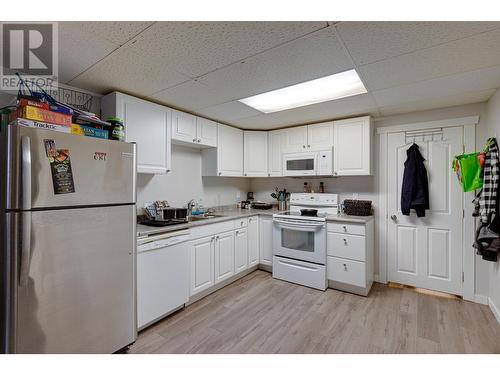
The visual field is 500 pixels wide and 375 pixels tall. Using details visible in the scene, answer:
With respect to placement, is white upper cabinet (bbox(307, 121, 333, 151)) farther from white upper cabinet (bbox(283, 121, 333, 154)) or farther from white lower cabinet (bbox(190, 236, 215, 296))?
white lower cabinet (bbox(190, 236, 215, 296))

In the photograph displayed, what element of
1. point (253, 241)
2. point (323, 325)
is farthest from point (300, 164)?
point (323, 325)

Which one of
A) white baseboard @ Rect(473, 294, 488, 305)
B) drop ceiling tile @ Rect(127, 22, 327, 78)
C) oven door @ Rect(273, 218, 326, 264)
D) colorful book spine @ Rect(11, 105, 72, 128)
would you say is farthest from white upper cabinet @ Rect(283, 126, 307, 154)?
colorful book spine @ Rect(11, 105, 72, 128)

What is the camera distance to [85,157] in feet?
5.11

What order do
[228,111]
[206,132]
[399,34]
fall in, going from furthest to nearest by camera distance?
[206,132], [228,111], [399,34]

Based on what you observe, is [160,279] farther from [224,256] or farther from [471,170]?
[471,170]

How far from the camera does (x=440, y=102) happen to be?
8.63 feet

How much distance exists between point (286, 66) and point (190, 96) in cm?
110

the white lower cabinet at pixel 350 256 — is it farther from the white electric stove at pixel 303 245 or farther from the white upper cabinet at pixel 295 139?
the white upper cabinet at pixel 295 139

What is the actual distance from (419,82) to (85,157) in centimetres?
276

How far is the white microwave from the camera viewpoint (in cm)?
326

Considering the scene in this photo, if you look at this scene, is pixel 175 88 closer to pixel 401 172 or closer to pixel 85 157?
pixel 85 157

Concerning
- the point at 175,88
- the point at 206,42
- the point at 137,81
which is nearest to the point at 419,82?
the point at 206,42

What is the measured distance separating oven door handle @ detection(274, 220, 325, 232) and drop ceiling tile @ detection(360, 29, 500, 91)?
5.47ft

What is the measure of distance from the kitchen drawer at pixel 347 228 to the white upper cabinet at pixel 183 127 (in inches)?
80.7
